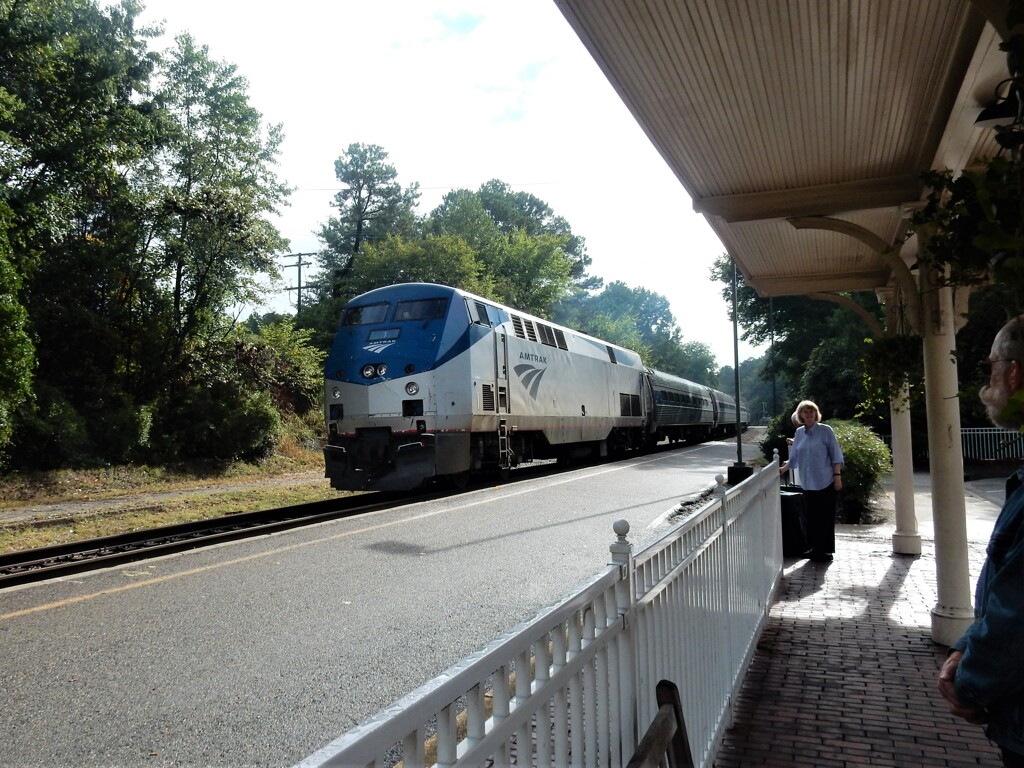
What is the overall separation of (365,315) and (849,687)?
38.1 ft

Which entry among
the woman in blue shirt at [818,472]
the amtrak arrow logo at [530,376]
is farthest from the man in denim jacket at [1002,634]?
the amtrak arrow logo at [530,376]

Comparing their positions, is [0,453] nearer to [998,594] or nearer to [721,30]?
[721,30]

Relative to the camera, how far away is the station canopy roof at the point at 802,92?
12.1 ft

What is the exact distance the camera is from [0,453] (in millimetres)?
16922

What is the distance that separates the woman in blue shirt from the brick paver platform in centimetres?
91

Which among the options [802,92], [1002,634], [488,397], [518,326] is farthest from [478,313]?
[1002,634]

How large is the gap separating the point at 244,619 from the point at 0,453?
14.5 m

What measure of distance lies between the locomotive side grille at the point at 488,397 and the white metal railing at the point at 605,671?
9.94m

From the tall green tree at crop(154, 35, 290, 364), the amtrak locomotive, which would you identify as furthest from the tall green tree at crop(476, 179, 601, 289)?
the amtrak locomotive

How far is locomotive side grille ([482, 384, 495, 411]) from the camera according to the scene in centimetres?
1453

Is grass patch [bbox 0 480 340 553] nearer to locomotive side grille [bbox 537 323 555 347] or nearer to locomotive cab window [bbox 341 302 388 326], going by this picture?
locomotive cab window [bbox 341 302 388 326]

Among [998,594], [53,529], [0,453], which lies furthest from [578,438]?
[998,594]

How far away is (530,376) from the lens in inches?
663

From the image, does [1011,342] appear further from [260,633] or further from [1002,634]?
[260,633]
